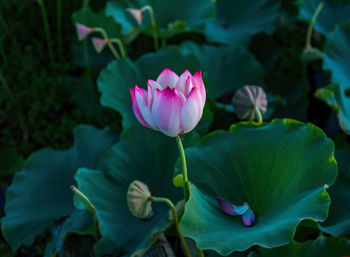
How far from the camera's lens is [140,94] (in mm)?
807

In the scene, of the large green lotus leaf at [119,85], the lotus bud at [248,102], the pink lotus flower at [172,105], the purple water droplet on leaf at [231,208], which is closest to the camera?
the pink lotus flower at [172,105]

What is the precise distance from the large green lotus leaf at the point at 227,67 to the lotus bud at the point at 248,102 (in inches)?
18.9

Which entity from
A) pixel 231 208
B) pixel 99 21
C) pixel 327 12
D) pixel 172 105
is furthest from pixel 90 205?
pixel 327 12

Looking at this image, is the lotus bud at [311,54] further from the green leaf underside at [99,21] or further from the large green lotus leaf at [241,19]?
the green leaf underside at [99,21]

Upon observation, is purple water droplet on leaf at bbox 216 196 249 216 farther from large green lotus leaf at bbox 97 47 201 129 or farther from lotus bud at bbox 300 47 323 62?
lotus bud at bbox 300 47 323 62

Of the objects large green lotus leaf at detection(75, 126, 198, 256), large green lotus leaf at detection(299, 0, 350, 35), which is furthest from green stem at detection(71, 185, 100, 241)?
large green lotus leaf at detection(299, 0, 350, 35)

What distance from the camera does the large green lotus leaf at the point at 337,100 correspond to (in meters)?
1.27

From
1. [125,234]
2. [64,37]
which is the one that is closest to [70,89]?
[64,37]

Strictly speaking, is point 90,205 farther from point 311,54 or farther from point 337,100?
point 311,54

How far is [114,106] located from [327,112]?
941mm

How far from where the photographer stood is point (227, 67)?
5.57ft

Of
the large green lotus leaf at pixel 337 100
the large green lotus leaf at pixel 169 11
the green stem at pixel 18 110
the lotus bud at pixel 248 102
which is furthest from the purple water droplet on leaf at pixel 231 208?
the green stem at pixel 18 110

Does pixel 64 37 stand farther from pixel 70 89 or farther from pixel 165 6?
pixel 165 6

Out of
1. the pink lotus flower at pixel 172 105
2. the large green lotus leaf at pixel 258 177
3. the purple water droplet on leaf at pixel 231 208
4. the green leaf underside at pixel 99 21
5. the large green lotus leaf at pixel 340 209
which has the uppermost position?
the pink lotus flower at pixel 172 105
